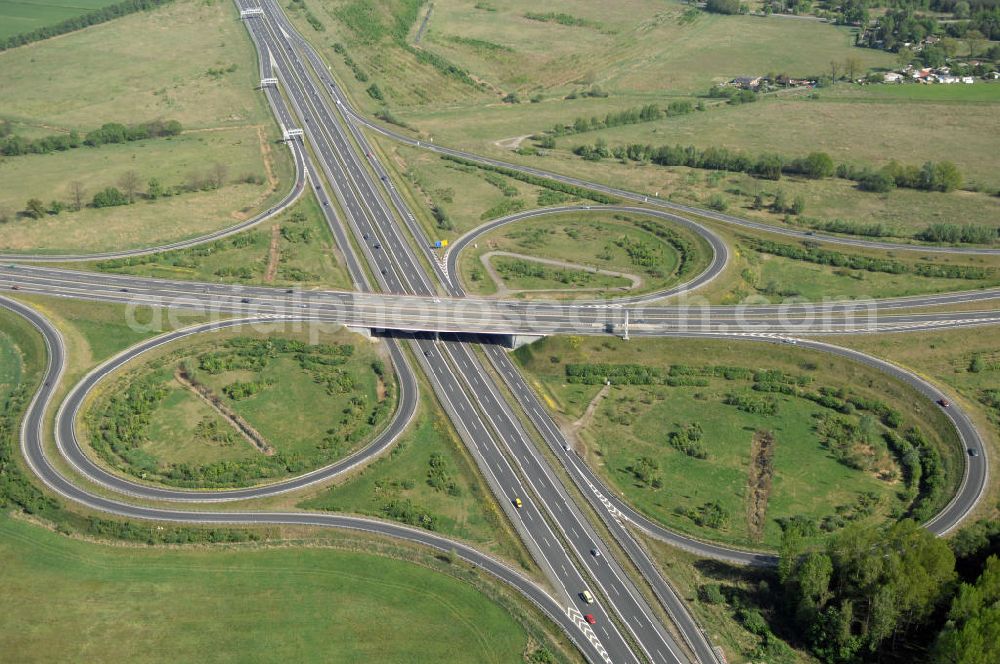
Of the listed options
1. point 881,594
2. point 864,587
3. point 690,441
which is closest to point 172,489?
point 690,441

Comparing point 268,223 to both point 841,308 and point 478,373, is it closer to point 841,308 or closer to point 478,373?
point 478,373

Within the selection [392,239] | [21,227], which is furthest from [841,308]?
[21,227]

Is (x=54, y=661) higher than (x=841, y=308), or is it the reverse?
(x=841, y=308)

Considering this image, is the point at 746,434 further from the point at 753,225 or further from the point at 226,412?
the point at 226,412

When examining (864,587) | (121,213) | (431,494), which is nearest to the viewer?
(864,587)

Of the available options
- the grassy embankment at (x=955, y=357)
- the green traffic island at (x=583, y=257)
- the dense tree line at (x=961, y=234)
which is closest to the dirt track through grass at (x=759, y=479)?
the grassy embankment at (x=955, y=357)
